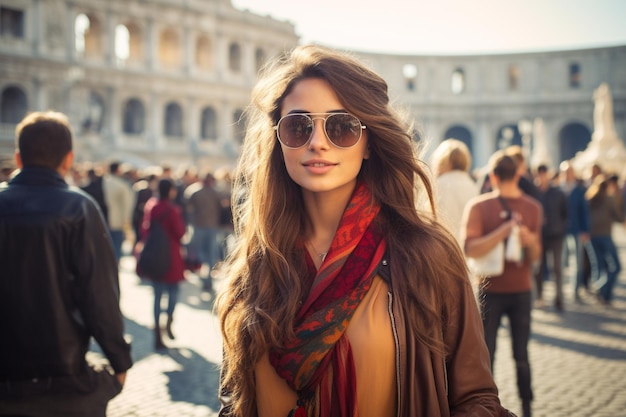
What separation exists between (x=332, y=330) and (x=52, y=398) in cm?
168

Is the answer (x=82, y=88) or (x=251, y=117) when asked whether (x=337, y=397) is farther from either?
(x=82, y=88)

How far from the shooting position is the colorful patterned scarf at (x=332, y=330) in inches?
67.7

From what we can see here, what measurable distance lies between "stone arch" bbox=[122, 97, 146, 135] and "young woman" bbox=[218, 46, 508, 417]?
3746 cm

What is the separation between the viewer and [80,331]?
2926mm

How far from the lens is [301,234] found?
210 centimetres

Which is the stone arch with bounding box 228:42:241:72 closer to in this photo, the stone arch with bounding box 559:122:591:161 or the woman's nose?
the stone arch with bounding box 559:122:591:161

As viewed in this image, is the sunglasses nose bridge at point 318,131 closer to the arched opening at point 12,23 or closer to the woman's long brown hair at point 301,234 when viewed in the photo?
the woman's long brown hair at point 301,234

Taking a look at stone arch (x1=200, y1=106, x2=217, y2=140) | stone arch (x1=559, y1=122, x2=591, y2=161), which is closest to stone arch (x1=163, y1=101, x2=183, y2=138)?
stone arch (x1=200, y1=106, x2=217, y2=140)

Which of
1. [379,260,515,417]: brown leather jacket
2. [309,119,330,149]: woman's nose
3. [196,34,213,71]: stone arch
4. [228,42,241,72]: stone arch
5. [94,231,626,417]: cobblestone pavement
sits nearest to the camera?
[379,260,515,417]: brown leather jacket

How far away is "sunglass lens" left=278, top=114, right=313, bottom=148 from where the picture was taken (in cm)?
195

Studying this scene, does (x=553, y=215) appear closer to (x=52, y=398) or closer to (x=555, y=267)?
(x=555, y=267)

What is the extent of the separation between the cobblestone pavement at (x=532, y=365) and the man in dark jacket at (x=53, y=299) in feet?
2.51

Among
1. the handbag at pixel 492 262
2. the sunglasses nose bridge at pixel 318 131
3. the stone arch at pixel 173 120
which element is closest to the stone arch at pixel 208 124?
the stone arch at pixel 173 120

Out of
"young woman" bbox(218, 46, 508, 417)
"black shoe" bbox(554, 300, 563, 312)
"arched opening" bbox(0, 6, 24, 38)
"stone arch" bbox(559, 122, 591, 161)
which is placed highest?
"arched opening" bbox(0, 6, 24, 38)
